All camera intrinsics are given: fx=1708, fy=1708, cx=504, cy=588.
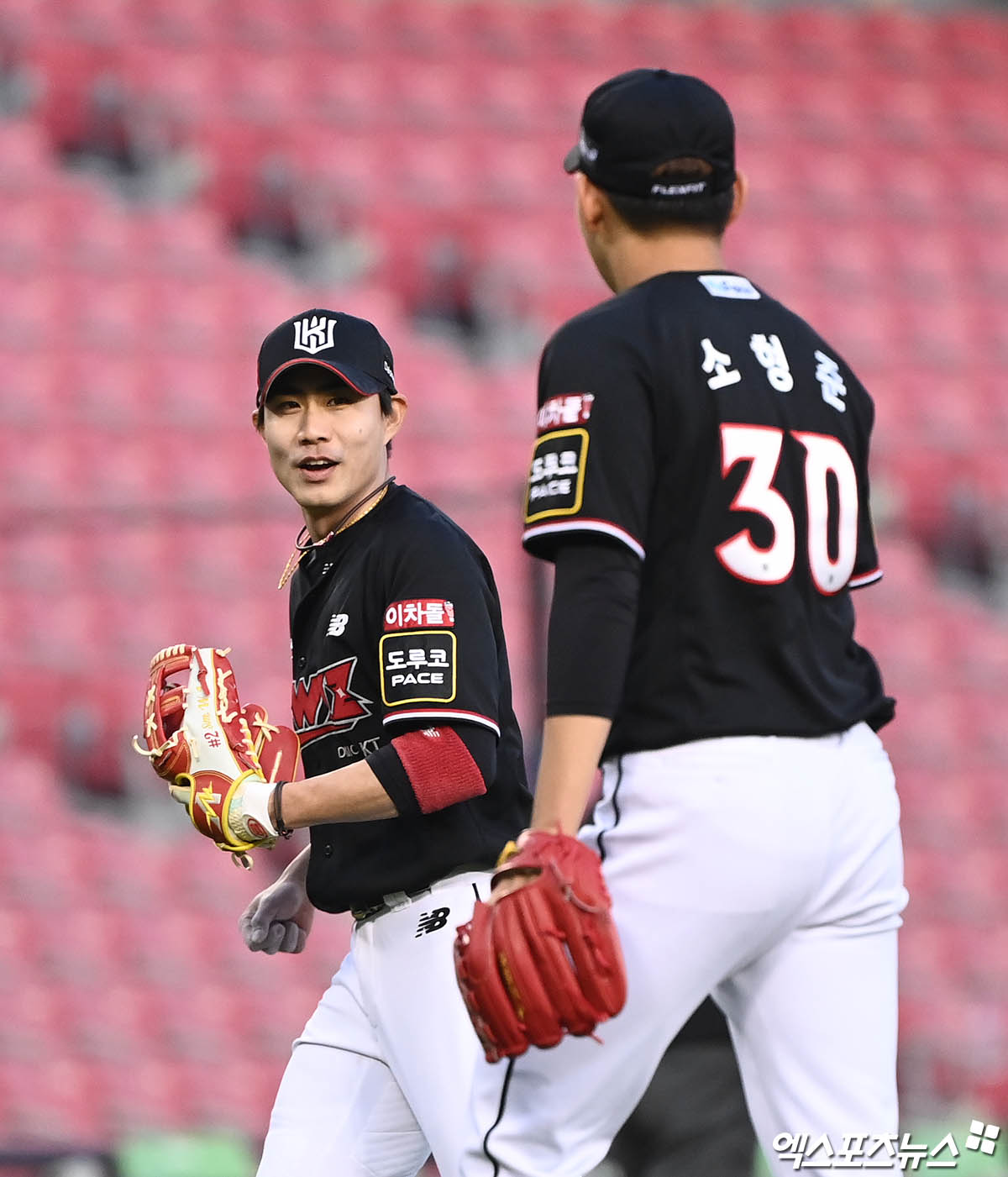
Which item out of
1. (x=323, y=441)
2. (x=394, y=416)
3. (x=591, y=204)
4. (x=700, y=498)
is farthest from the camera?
(x=394, y=416)

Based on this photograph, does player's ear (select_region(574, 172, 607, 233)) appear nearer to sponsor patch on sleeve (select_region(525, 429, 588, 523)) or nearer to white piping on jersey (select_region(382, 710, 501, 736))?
sponsor patch on sleeve (select_region(525, 429, 588, 523))

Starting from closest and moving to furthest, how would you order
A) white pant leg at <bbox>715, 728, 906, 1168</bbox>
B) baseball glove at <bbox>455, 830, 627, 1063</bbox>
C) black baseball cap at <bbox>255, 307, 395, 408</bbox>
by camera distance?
baseball glove at <bbox>455, 830, 627, 1063</bbox>
white pant leg at <bbox>715, 728, 906, 1168</bbox>
black baseball cap at <bbox>255, 307, 395, 408</bbox>

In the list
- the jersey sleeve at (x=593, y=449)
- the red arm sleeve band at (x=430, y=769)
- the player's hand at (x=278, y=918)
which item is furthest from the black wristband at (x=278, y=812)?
the jersey sleeve at (x=593, y=449)

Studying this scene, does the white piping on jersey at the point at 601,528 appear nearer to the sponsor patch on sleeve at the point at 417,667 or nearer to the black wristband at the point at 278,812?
the sponsor patch on sleeve at the point at 417,667

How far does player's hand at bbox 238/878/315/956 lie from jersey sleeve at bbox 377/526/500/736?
0.46 m

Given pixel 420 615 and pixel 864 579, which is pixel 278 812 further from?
pixel 864 579

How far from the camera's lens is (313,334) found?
2572mm

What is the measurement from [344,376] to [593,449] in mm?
705

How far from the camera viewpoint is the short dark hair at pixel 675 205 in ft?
6.67

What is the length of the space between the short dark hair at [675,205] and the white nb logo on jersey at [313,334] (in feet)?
2.11

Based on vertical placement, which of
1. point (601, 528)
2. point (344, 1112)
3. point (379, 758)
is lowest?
point (344, 1112)

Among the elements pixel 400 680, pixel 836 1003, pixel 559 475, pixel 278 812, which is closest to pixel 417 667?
pixel 400 680

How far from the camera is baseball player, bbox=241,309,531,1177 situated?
7.66 ft

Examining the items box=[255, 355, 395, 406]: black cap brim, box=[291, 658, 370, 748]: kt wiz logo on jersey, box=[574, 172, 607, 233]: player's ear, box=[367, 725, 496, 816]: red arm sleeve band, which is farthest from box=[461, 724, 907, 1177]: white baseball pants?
box=[255, 355, 395, 406]: black cap brim
